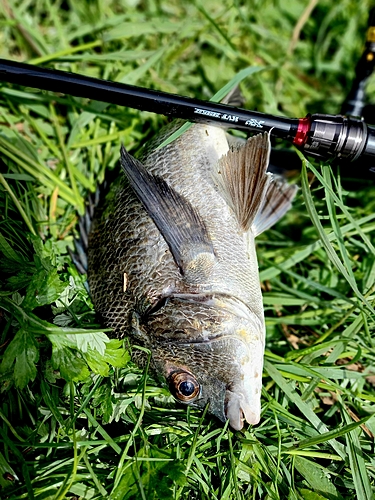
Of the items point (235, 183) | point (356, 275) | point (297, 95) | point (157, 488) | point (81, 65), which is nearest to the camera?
point (157, 488)

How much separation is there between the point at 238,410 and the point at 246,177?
1330 millimetres

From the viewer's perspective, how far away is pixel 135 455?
2.43m

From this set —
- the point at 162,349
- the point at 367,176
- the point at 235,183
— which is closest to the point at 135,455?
the point at 162,349

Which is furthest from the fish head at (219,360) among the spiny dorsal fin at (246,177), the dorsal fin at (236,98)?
the dorsal fin at (236,98)

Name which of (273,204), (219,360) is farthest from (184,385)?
(273,204)

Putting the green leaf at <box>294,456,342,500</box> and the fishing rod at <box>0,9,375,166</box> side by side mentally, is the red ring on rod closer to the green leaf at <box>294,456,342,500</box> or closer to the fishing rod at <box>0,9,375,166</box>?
the fishing rod at <box>0,9,375,166</box>

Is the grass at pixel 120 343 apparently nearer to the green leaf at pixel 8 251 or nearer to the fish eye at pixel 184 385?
the green leaf at pixel 8 251

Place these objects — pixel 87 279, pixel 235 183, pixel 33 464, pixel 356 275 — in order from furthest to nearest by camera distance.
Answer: pixel 356 275 → pixel 87 279 → pixel 235 183 → pixel 33 464

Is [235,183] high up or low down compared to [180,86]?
down

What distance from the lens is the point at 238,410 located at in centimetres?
249

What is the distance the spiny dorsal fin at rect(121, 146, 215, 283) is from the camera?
2.62 m

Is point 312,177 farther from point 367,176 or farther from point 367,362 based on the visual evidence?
point 367,362

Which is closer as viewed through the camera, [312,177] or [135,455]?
[135,455]

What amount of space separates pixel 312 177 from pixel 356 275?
2.72ft
